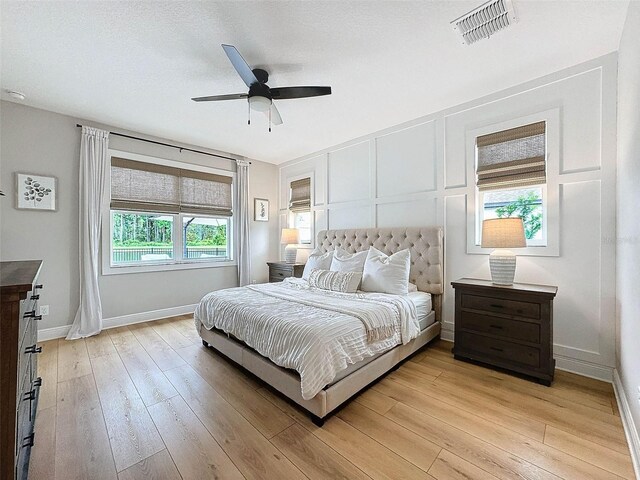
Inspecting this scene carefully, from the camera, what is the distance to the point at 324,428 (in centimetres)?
175

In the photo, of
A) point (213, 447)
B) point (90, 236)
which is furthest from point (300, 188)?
point (213, 447)

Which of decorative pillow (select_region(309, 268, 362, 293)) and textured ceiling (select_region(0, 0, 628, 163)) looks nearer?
textured ceiling (select_region(0, 0, 628, 163))

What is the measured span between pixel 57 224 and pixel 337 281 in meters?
3.54

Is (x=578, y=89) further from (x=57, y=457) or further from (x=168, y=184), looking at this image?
(x=168, y=184)

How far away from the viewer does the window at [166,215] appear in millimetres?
3900

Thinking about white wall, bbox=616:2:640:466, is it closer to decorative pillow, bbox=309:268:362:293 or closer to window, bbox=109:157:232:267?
decorative pillow, bbox=309:268:362:293

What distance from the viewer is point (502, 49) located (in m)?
2.24

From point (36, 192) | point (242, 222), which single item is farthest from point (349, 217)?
point (36, 192)

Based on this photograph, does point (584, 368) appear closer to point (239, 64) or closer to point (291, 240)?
point (239, 64)

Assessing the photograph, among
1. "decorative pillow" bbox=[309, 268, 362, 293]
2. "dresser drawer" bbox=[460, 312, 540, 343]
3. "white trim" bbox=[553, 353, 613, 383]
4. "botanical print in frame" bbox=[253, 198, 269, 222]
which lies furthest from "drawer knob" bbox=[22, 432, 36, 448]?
"botanical print in frame" bbox=[253, 198, 269, 222]

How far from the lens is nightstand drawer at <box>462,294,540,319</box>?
7.62ft

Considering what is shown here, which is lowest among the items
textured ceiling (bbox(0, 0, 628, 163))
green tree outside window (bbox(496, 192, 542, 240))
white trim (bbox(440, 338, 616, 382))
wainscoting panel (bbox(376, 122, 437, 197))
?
white trim (bbox(440, 338, 616, 382))

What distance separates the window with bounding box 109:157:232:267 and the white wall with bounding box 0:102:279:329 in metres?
0.27

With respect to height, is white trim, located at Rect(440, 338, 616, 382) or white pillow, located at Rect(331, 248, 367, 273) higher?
white pillow, located at Rect(331, 248, 367, 273)
